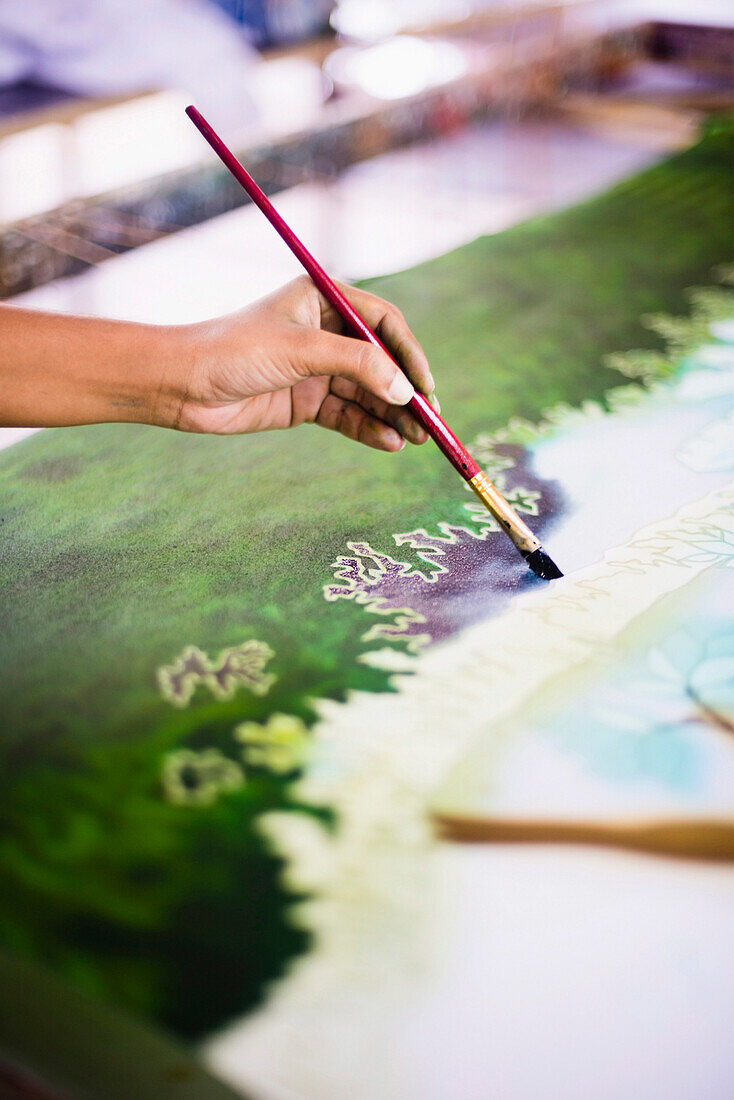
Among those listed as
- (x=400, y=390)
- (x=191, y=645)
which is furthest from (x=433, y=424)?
(x=191, y=645)

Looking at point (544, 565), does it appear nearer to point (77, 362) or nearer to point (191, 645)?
point (191, 645)

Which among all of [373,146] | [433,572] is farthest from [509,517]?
[373,146]

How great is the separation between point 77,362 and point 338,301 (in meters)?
0.20

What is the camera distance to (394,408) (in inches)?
35.0

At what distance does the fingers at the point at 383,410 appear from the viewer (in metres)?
0.89

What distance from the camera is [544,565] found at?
78 cm

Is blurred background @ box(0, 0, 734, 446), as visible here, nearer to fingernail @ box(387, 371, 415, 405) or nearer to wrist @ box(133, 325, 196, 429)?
wrist @ box(133, 325, 196, 429)

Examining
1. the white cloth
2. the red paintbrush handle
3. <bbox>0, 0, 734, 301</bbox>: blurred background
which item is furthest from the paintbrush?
the white cloth

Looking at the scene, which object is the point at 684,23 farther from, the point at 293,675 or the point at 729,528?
the point at 293,675

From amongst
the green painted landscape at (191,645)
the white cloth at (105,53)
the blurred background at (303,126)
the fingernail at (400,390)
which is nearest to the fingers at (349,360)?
the fingernail at (400,390)

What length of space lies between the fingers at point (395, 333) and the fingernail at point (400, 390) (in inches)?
2.4

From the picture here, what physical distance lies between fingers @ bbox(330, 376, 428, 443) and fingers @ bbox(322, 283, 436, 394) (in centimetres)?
3

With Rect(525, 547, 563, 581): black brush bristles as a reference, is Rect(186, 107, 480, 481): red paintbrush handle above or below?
above

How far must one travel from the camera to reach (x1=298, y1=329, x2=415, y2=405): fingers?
0.76 meters
